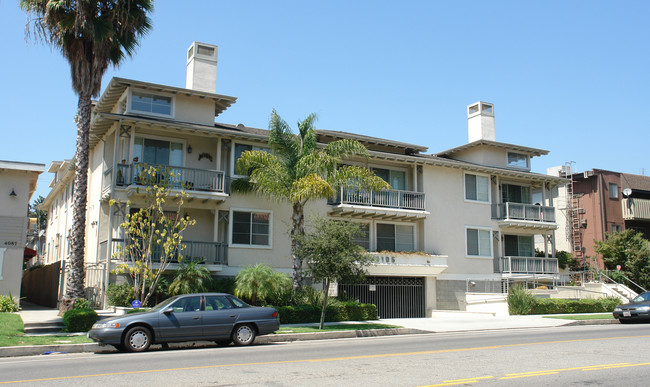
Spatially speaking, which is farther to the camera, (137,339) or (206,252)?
(206,252)

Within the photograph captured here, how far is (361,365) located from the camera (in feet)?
36.7

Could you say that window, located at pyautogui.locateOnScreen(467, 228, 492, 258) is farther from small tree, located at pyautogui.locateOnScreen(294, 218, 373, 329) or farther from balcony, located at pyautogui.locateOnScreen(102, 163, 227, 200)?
balcony, located at pyautogui.locateOnScreen(102, 163, 227, 200)

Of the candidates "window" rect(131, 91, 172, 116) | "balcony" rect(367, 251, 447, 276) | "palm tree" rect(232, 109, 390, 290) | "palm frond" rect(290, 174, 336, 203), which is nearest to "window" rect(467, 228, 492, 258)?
"balcony" rect(367, 251, 447, 276)

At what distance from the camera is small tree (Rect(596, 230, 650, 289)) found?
3678cm

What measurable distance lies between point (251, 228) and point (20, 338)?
11.9 metres

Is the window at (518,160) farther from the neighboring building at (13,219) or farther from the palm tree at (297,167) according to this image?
the neighboring building at (13,219)

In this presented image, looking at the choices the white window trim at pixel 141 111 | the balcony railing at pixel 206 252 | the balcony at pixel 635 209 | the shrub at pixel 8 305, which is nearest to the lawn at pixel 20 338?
the shrub at pixel 8 305

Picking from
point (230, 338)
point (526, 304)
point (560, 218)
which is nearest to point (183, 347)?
point (230, 338)

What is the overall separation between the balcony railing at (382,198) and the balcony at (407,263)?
2.46 meters

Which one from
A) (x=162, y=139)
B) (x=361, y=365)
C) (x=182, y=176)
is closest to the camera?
(x=361, y=365)

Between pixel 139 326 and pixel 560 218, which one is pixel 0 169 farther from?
pixel 560 218

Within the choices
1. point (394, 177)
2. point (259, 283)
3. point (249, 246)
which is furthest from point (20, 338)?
point (394, 177)

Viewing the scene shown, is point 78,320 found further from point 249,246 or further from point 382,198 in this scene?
point 382,198

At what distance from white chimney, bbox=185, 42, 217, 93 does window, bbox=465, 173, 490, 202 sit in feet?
48.8
